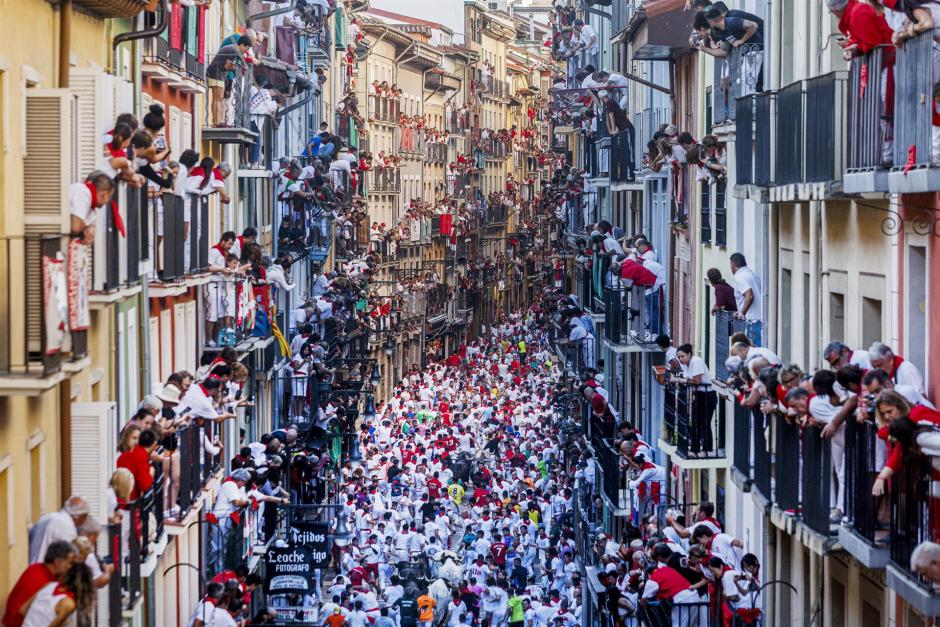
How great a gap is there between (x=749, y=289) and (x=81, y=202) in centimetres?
1041

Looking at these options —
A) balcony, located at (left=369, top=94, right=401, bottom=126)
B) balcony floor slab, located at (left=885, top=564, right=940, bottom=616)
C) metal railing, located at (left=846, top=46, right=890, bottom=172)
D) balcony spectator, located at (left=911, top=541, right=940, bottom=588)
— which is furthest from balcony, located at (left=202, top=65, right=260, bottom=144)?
balcony, located at (left=369, top=94, right=401, bottom=126)

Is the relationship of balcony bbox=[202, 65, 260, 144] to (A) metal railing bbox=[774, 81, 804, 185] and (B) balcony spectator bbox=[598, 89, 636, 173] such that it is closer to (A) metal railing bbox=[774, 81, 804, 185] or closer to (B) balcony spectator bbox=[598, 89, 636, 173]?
(B) balcony spectator bbox=[598, 89, 636, 173]

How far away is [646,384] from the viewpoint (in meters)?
40.9

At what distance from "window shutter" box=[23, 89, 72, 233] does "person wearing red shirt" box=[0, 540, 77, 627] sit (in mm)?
2962

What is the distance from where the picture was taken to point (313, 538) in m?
33.5

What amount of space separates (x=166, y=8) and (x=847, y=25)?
10.5 m

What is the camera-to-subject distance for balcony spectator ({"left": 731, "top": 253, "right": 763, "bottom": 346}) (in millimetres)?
24844

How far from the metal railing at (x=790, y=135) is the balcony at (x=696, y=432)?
24.3ft

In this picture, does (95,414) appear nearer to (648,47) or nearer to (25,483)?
(25,483)

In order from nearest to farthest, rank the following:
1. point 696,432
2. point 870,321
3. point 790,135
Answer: point 870,321 → point 790,135 → point 696,432

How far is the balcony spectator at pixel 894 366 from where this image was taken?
54.1 feet

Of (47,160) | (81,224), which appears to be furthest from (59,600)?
(47,160)

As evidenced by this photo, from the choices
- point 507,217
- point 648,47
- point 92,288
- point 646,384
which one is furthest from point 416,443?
point 507,217

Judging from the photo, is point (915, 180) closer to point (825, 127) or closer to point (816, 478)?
point (816, 478)
